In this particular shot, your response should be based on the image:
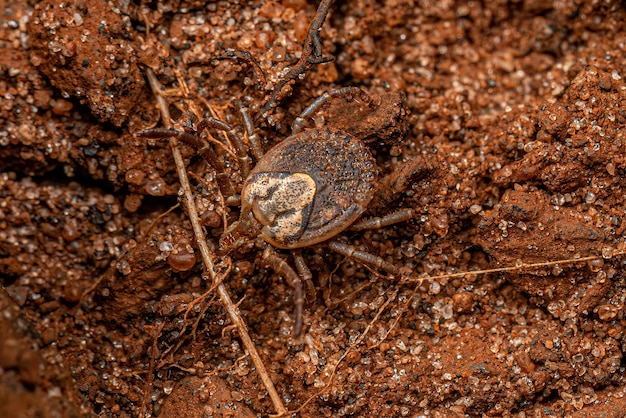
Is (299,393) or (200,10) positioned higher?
(200,10)

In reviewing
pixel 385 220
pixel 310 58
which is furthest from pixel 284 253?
pixel 310 58

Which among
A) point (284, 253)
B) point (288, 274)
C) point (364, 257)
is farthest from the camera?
point (284, 253)

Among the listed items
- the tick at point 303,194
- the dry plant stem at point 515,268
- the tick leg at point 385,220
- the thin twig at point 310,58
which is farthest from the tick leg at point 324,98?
the dry plant stem at point 515,268

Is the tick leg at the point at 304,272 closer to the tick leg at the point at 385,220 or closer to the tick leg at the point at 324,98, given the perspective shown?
the tick leg at the point at 385,220

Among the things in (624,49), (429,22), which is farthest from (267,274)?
(624,49)

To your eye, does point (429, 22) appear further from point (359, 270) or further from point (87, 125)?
point (87, 125)

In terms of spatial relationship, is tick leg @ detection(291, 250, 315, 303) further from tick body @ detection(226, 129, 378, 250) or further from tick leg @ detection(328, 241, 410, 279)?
tick leg @ detection(328, 241, 410, 279)

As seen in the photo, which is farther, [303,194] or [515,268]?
[515,268]

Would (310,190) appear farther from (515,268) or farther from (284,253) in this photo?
(515,268)
